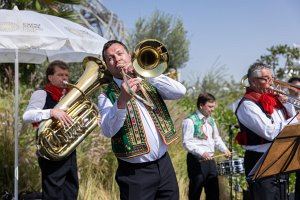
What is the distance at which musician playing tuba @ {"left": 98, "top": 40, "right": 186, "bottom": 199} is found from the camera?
3.65 meters

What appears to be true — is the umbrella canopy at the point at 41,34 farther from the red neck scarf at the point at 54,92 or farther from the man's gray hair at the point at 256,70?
the man's gray hair at the point at 256,70

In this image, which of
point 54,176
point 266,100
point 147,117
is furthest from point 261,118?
point 54,176

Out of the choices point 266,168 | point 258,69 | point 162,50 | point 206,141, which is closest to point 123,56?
point 162,50

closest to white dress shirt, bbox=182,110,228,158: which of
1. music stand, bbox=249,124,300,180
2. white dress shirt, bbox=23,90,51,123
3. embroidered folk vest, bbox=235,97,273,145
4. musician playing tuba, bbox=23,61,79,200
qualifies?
embroidered folk vest, bbox=235,97,273,145

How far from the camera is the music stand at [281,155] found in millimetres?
3912

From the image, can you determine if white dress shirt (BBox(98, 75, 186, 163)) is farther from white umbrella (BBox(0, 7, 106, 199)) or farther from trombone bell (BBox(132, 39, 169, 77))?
white umbrella (BBox(0, 7, 106, 199))

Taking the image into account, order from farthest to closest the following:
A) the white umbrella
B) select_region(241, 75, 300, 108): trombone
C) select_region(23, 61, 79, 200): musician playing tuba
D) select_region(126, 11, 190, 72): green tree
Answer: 1. select_region(126, 11, 190, 72): green tree
2. the white umbrella
3. select_region(23, 61, 79, 200): musician playing tuba
4. select_region(241, 75, 300, 108): trombone

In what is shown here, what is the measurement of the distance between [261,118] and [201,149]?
2.05 metres

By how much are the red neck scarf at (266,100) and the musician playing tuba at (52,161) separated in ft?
5.88

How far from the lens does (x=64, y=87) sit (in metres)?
5.45

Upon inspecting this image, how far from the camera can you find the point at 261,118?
4754 mm

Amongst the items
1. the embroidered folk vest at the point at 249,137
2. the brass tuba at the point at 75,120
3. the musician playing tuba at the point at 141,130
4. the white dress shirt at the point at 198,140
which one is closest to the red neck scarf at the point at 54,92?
the brass tuba at the point at 75,120

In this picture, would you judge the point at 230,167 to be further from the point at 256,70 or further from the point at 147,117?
the point at 147,117

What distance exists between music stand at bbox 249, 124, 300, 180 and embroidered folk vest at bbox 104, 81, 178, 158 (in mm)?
717
